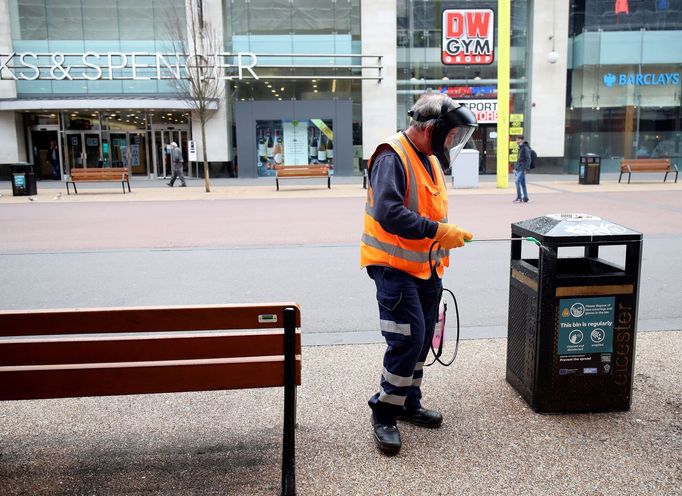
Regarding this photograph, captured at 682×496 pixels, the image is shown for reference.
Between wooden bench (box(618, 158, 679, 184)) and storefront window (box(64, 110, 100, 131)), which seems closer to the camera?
wooden bench (box(618, 158, 679, 184))

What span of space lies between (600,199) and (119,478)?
1565 centimetres

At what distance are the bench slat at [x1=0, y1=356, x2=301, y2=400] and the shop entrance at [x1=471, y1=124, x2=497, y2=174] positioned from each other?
92.7 feet

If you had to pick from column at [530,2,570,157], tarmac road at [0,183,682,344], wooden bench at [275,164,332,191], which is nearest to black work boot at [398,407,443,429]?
tarmac road at [0,183,682,344]

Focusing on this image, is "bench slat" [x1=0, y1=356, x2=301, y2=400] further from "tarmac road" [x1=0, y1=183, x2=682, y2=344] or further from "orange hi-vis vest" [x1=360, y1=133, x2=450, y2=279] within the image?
"tarmac road" [x1=0, y1=183, x2=682, y2=344]

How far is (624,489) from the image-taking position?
116 inches

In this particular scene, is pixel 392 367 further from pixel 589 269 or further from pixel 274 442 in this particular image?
pixel 589 269

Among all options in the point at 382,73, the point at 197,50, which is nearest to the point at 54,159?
the point at 197,50

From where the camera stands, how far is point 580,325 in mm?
3637

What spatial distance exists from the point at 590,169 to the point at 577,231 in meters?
19.8

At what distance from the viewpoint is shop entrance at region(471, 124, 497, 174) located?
98.2 feet

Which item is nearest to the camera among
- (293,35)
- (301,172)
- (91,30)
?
(301,172)

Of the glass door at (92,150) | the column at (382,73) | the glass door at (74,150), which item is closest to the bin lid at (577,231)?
the column at (382,73)

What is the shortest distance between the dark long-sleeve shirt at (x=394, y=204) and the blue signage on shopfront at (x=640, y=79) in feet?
96.9

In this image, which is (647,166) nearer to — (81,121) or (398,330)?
(398,330)
